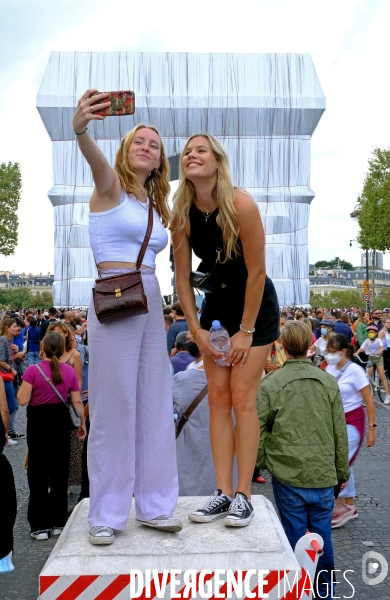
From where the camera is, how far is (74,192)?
3253 centimetres

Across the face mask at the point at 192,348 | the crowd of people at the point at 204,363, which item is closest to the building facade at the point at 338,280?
the face mask at the point at 192,348

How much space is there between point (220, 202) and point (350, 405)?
9.88 ft

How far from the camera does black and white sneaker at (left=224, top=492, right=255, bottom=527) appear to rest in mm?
2816

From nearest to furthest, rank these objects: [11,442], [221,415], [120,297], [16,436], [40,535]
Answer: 1. [120,297]
2. [221,415]
3. [40,535]
4. [11,442]
5. [16,436]

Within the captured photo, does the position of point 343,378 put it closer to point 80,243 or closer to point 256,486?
point 256,486

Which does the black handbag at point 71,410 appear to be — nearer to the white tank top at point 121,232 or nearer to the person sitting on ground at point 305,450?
the person sitting on ground at point 305,450

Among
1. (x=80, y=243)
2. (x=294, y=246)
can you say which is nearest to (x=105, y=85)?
(x=80, y=243)

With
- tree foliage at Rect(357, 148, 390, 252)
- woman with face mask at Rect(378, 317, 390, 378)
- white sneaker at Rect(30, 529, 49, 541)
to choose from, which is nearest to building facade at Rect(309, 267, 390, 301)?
tree foliage at Rect(357, 148, 390, 252)

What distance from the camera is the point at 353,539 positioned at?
201 inches

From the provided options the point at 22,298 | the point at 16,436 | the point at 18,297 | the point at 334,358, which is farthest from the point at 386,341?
the point at 18,297

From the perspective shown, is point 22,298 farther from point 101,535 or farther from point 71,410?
point 101,535

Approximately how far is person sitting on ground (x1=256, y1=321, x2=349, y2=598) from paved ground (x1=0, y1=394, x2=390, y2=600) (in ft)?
2.34

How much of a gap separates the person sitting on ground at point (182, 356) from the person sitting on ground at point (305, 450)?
2.58 meters

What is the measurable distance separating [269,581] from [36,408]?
3506 mm
